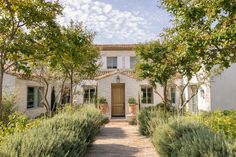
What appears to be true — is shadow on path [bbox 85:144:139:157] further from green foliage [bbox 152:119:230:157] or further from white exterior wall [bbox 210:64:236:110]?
white exterior wall [bbox 210:64:236:110]

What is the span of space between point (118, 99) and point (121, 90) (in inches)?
36.8

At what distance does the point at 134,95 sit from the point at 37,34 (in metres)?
16.4

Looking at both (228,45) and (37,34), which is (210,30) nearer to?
(228,45)

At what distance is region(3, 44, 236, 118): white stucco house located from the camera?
1884 centimetres

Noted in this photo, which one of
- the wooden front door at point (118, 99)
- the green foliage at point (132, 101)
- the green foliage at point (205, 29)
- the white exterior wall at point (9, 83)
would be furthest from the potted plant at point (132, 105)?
the green foliage at point (205, 29)

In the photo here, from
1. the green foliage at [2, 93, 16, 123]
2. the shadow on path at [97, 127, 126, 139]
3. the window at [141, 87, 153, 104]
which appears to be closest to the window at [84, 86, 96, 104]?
the window at [141, 87, 153, 104]

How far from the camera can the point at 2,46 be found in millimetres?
8633

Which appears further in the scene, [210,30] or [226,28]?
[210,30]

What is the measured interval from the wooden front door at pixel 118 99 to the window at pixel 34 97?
671cm

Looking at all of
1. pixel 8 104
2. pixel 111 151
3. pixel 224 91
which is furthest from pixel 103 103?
pixel 111 151

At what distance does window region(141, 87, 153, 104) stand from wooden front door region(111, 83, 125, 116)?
194 cm

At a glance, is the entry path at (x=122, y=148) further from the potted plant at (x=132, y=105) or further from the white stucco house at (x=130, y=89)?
the potted plant at (x=132, y=105)

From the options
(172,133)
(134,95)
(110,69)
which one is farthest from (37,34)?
(110,69)

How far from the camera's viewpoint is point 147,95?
2512cm
